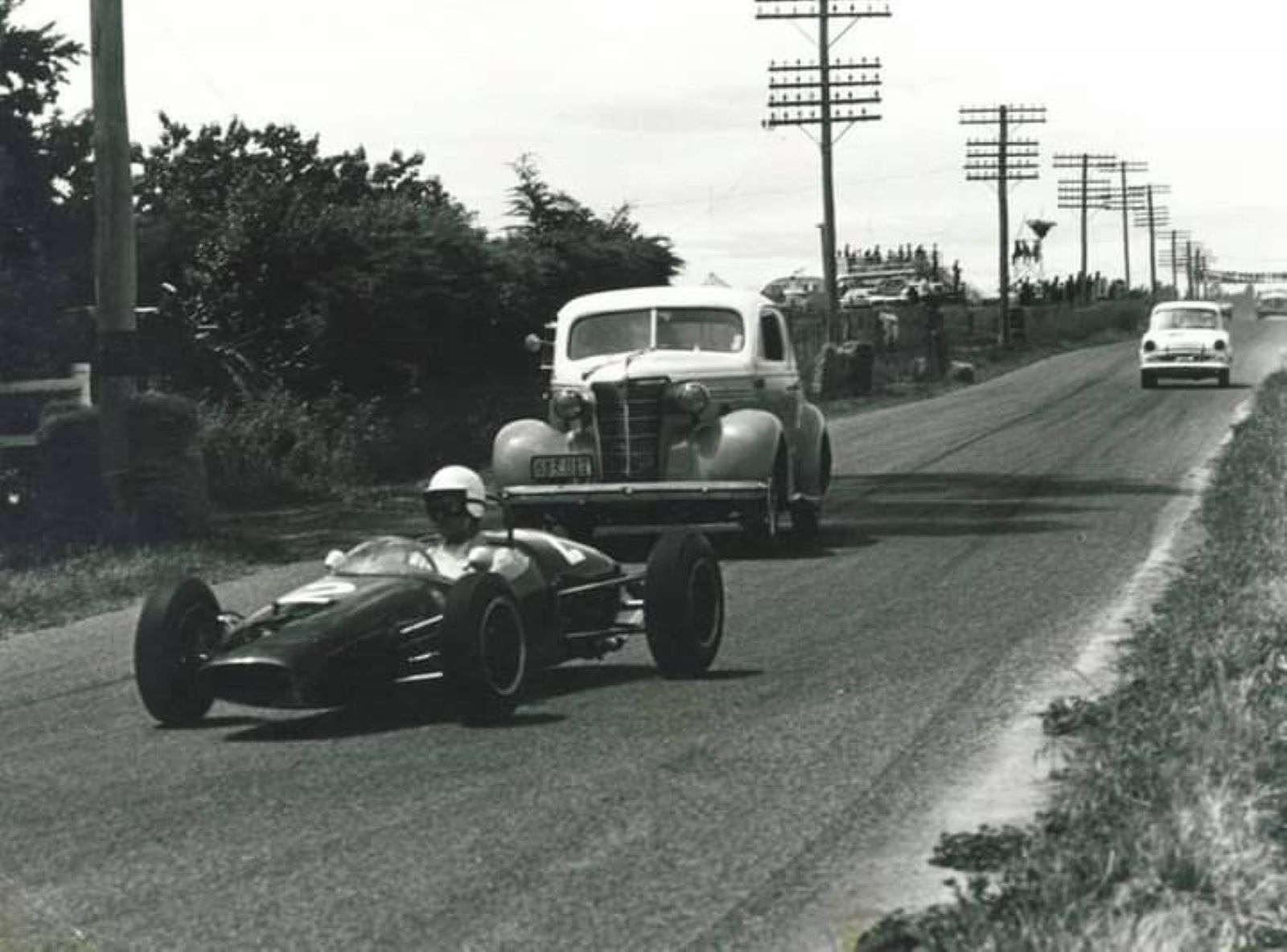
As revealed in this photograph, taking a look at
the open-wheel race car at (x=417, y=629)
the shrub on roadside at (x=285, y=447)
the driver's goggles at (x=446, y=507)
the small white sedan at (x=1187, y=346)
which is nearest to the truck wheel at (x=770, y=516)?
the open-wheel race car at (x=417, y=629)

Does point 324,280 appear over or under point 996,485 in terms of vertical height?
over

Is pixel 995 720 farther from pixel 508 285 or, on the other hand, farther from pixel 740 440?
pixel 508 285

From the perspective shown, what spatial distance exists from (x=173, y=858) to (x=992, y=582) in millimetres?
9112

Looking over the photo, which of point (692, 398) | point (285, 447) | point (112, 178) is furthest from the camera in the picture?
point (285, 447)

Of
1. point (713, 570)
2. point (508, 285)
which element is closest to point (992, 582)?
point (713, 570)

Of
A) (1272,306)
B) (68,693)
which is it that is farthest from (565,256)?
(1272,306)

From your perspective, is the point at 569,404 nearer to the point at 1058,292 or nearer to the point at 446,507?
the point at 446,507

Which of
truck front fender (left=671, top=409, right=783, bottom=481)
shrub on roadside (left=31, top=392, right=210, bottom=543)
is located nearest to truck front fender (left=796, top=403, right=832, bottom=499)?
truck front fender (left=671, top=409, right=783, bottom=481)

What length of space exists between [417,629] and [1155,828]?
4.10 meters

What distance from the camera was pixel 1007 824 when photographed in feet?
25.3

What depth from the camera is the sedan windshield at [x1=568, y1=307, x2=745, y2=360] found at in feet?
63.9

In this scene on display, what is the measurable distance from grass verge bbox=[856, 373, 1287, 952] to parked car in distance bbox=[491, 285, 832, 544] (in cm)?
667

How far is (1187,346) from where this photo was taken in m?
48.3

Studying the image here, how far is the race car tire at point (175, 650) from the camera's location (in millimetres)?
10242
